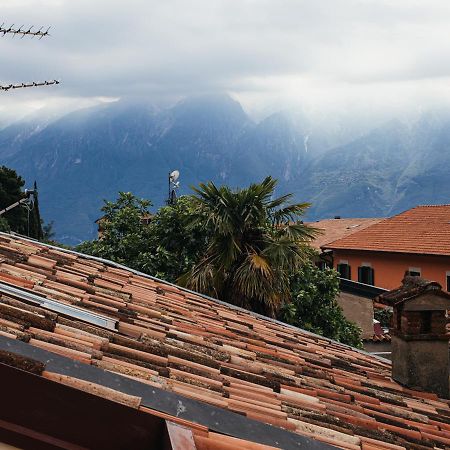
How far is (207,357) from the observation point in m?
4.72

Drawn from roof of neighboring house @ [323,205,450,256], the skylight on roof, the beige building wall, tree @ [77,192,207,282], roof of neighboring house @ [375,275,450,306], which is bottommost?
the skylight on roof

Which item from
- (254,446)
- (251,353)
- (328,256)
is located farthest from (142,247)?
(328,256)

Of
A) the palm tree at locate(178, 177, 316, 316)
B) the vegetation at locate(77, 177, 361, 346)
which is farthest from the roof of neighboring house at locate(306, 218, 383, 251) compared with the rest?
the palm tree at locate(178, 177, 316, 316)

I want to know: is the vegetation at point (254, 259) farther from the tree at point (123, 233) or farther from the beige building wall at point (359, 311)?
the beige building wall at point (359, 311)

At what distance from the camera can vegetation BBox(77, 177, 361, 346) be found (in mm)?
12000

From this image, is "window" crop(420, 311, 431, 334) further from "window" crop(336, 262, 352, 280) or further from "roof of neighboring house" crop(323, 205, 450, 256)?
"window" crop(336, 262, 352, 280)

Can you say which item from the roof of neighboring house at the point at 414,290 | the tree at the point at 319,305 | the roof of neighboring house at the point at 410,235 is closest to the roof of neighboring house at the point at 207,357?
the roof of neighboring house at the point at 414,290

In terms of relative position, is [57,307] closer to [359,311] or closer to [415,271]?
[359,311]

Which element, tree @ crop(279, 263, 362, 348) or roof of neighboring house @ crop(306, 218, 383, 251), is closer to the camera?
tree @ crop(279, 263, 362, 348)

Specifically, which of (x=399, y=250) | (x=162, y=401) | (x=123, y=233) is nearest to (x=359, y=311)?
(x=399, y=250)

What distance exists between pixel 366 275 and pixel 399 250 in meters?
3.04

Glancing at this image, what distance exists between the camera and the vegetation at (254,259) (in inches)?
472

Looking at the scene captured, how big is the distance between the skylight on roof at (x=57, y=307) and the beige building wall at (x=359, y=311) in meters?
19.6

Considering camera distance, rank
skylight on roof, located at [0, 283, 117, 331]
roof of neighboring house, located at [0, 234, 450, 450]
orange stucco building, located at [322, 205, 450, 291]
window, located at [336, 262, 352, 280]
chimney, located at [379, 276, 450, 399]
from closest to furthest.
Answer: roof of neighboring house, located at [0, 234, 450, 450], skylight on roof, located at [0, 283, 117, 331], chimney, located at [379, 276, 450, 399], orange stucco building, located at [322, 205, 450, 291], window, located at [336, 262, 352, 280]
